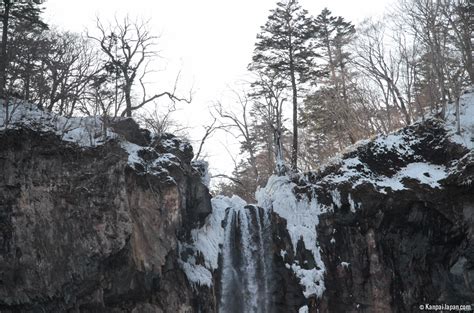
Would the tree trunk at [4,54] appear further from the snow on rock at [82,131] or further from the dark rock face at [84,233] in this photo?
the dark rock face at [84,233]

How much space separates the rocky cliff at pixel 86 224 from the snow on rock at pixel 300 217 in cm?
356

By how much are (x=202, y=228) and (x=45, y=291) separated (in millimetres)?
6076

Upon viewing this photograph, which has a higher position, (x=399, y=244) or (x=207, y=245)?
(x=207, y=245)

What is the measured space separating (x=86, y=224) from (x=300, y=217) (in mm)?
7803

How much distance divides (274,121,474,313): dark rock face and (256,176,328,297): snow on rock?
264 mm

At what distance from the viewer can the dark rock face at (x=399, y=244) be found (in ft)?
49.0

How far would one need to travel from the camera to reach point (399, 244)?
15688 mm

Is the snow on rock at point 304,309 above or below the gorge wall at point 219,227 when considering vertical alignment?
below

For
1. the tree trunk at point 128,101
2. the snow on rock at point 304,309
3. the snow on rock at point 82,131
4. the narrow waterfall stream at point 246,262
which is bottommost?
the snow on rock at point 304,309

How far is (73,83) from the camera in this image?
1817 centimetres

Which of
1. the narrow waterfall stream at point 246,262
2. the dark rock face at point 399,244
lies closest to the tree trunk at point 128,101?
the narrow waterfall stream at point 246,262

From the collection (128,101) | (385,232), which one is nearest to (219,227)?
(385,232)

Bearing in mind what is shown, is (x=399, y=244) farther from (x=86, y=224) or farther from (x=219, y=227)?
(x=86, y=224)

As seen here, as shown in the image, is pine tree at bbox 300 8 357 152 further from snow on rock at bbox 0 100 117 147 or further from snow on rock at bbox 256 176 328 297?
snow on rock at bbox 0 100 117 147
